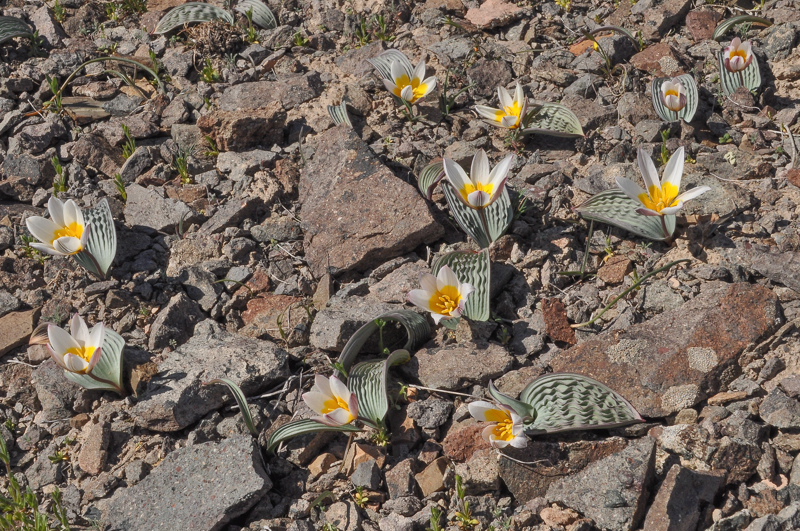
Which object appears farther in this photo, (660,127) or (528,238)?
(660,127)

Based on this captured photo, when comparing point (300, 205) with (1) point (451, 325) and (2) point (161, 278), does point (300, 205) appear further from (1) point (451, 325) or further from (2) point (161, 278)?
(1) point (451, 325)

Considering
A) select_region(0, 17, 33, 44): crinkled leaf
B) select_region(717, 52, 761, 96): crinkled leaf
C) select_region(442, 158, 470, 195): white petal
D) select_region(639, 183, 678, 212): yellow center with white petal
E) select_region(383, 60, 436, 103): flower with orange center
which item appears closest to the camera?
select_region(639, 183, 678, 212): yellow center with white petal

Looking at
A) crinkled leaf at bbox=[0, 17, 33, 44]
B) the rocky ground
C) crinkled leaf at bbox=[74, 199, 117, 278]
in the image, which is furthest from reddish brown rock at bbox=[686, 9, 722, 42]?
crinkled leaf at bbox=[0, 17, 33, 44]

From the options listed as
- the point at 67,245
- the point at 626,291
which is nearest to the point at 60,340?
the point at 67,245

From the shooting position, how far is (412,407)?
300 centimetres

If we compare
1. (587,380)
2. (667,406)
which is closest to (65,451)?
(587,380)

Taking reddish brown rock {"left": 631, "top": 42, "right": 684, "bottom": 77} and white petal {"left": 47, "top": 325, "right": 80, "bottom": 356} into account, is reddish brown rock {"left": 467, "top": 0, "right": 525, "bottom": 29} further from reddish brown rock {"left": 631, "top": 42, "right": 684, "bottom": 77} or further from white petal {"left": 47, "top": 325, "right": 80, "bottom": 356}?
white petal {"left": 47, "top": 325, "right": 80, "bottom": 356}

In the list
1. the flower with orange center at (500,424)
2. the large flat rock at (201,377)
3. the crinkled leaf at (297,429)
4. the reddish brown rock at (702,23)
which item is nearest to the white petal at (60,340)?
the large flat rock at (201,377)

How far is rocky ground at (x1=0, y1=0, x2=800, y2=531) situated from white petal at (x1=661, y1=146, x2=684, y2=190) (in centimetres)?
28

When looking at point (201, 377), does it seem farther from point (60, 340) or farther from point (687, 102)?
point (687, 102)

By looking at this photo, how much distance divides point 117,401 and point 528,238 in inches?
82.2

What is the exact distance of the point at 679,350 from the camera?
290cm

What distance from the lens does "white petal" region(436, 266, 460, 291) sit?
312 centimetres

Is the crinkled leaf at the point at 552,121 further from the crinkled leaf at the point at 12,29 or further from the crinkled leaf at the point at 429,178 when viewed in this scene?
the crinkled leaf at the point at 12,29
